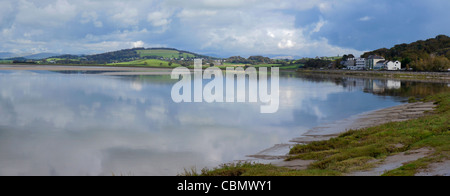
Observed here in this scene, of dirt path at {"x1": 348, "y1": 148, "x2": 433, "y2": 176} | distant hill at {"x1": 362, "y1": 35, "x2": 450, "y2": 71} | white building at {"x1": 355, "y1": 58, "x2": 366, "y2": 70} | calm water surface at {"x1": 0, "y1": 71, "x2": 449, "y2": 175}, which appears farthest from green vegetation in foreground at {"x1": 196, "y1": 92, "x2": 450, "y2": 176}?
white building at {"x1": 355, "y1": 58, "x2": 366, "y2": 70}

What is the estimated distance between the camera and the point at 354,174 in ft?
37.3

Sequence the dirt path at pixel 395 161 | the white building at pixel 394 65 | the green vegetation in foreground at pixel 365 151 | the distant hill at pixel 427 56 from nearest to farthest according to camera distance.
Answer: the dirt path at pixel 395 161 < the green vegetation in foreground at pixel 365 151 < the distant hill at pixel 427 56 < the white building at pixel 394 65

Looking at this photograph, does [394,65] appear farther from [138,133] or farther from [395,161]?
[395,161]

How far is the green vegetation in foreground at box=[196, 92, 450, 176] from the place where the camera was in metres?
11.7

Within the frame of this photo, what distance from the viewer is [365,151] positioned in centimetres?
1482

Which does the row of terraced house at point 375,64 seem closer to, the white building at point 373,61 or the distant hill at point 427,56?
the white building at point 373,61

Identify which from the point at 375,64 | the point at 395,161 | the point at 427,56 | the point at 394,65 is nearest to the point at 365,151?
the point at 395,161

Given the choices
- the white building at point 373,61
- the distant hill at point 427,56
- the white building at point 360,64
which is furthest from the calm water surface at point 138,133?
the white building at point 360,64

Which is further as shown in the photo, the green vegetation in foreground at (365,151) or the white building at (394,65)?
the white building at (394,65)

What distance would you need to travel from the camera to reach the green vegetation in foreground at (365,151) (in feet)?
38.4
